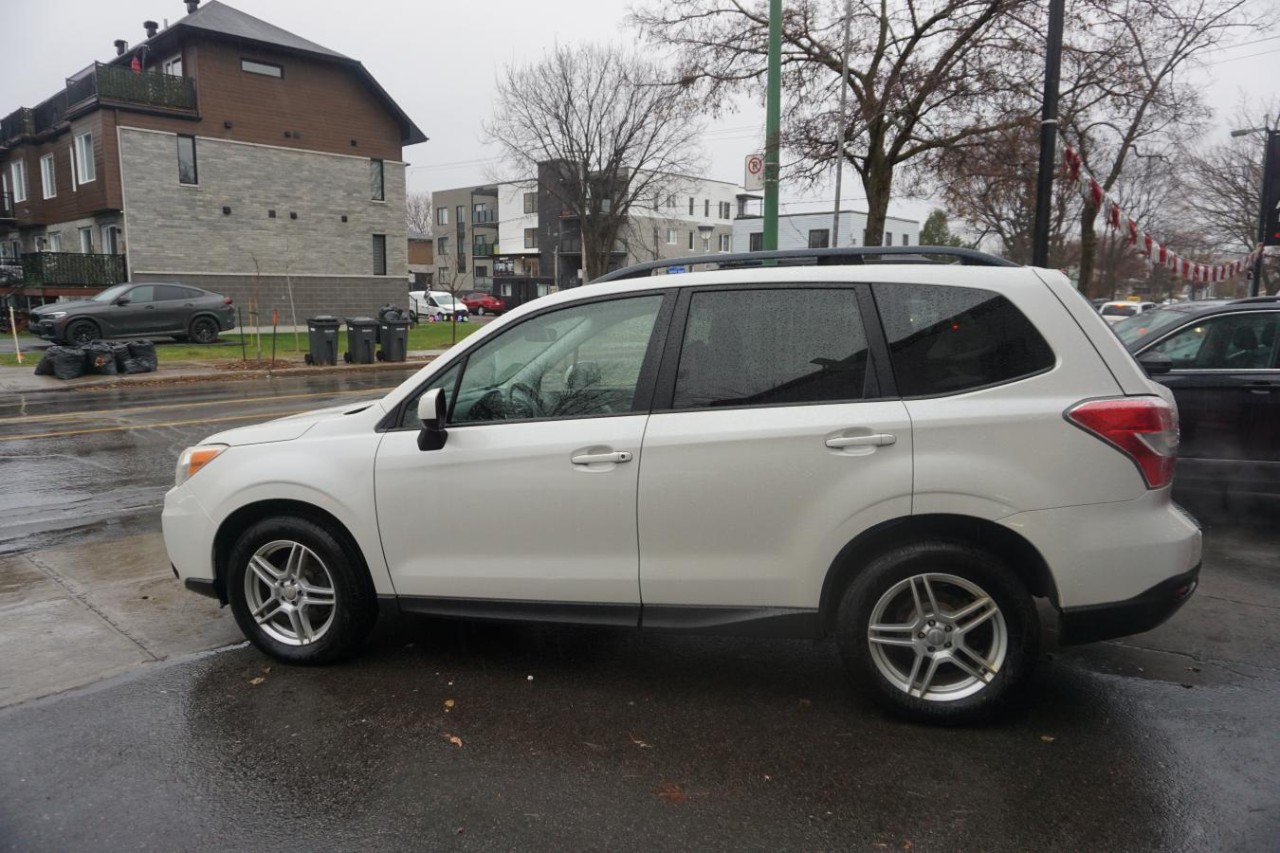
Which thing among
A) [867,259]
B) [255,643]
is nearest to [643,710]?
[255,643]

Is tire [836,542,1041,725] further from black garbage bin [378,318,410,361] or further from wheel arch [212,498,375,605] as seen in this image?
black garbage bin [378,318,410,361]

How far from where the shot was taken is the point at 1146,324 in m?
7.67

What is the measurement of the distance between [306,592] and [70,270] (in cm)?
3210

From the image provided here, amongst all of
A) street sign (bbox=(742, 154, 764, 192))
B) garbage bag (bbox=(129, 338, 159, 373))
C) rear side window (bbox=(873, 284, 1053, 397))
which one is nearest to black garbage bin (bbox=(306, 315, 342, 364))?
garbage bag (bbox=(129, 338, 159, 373))

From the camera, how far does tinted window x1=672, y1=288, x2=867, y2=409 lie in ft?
11.7

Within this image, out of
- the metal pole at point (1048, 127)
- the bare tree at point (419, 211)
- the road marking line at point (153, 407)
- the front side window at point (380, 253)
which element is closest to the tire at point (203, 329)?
the road marking line at point (153, 407)

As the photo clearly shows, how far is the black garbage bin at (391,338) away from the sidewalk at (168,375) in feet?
1.01

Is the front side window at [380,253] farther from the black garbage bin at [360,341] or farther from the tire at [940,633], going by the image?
the tire at [940,633]

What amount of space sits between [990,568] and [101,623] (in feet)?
14.4

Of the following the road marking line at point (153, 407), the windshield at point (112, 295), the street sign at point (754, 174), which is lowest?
the road marking line at point (153, 407)

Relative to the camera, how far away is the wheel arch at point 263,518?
4035 millimetres

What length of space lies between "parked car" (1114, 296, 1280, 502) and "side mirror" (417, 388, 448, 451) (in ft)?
17.1

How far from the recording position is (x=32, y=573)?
558cm

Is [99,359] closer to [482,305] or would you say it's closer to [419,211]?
[482,305]
